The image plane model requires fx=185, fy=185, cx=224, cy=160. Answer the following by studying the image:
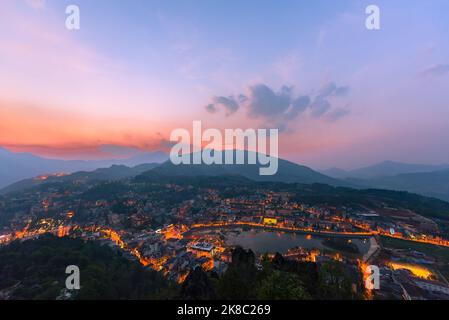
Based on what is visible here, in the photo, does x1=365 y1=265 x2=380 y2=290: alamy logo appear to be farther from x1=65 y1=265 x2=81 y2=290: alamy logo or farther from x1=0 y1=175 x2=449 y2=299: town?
x1=65 y1=265 x2=81 y2=290: alamy logo

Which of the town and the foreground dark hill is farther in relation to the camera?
the foreground dark hill

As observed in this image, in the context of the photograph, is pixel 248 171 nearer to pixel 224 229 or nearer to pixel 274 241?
pixel 224 229

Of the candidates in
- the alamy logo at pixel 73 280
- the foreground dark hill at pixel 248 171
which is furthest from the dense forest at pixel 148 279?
the foreground dark hill at pixel 248 171

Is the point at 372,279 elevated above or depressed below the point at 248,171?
below

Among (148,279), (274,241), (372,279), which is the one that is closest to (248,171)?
(274,241)

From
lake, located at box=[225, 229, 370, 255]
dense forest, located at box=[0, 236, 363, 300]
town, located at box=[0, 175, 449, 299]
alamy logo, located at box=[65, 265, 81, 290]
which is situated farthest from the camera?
lake, located at box=[225, 229, 370, 255]

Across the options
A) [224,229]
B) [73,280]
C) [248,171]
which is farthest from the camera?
[248,171]

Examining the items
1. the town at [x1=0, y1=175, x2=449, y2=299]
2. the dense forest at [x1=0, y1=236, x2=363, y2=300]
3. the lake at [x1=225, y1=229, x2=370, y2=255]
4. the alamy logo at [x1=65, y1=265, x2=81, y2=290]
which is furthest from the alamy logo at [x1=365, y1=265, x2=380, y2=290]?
the alamy logo at [x1=65, y1=265, x2=81, y2=290]

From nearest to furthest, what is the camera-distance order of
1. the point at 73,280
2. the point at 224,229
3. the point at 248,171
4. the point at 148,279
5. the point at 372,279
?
the point at 73,280
the point at 148,279
the point at 372,279
the point at 224,229
the point at 248,171
